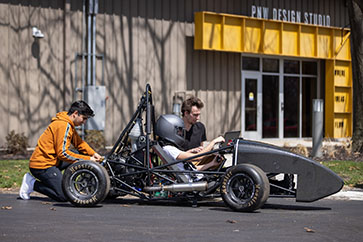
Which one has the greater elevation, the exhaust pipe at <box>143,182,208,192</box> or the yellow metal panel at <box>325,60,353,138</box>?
the yellow metal panel at <box>325,60,353,138</box>

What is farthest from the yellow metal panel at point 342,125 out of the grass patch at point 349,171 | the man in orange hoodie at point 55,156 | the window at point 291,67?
the man in orange hoodie at point 55,156

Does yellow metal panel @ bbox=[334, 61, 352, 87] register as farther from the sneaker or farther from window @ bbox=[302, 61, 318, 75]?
the sneaker

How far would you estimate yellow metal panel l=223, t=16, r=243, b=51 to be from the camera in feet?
70.1

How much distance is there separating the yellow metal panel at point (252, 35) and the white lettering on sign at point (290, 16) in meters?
0.49

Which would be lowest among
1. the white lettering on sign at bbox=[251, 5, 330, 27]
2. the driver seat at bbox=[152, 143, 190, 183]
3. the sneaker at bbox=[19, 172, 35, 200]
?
the sneaker at bbox=[19, 172, 35, 200]

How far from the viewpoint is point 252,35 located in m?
22.1

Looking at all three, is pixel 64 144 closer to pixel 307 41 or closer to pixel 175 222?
pixel 175 222

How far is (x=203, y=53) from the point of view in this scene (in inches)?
856

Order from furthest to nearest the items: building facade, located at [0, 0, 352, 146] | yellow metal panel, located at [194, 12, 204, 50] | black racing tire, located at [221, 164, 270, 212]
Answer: yellow metal panel, located at [194, 12, 204, 50] < building facade, located at [0, 0, 352, 146] < black racing tire, located at [221, 164, 270, 212]

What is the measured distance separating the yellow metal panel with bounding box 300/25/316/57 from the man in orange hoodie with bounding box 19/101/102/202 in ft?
52.0

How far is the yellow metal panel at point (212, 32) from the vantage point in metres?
20.9

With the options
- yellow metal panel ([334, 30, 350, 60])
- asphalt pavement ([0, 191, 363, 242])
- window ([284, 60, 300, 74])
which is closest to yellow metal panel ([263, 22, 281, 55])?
window ([284, 60, 300, 74])

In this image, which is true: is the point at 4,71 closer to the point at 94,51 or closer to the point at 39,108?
→ the point at 39,108

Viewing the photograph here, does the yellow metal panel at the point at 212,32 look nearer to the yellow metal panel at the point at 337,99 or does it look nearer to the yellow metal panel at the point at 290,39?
the yellow metal panel at the point at 290,39
